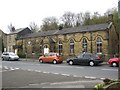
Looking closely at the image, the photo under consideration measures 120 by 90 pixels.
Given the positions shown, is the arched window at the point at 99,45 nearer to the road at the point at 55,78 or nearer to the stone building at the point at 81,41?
the stone building at the point at 81,41

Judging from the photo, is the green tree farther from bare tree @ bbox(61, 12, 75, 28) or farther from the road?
the road

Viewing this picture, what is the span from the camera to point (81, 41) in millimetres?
45281

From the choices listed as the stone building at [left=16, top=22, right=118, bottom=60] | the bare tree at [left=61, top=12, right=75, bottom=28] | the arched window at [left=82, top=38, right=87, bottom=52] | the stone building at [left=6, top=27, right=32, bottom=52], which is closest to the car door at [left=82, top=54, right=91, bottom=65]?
the stone building at [left=16, top=22, right=118, bottom=60]

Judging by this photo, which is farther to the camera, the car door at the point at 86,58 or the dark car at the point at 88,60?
the car door at the point at 86,58

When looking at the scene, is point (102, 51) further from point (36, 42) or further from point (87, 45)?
point (36, 42)

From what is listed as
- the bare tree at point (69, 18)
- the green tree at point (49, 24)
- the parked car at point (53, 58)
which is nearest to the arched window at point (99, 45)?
the parked car at point (53, 58)

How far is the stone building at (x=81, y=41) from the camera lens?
4241 centimetres

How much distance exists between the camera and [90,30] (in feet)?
145

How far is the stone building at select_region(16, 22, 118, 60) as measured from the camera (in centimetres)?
4241

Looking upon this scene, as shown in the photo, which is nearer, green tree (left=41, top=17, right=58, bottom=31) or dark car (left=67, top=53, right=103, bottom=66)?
dark car (left=67, top=53, right=103, bottom=66)

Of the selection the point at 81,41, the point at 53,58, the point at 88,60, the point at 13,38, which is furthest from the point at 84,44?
the point at 13,38

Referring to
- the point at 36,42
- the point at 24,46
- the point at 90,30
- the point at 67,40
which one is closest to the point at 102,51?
the point at 90,30

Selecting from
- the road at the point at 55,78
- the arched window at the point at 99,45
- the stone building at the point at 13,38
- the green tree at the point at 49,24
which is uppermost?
the green tree at the point at 49,24

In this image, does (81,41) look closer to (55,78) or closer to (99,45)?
(99,45)
